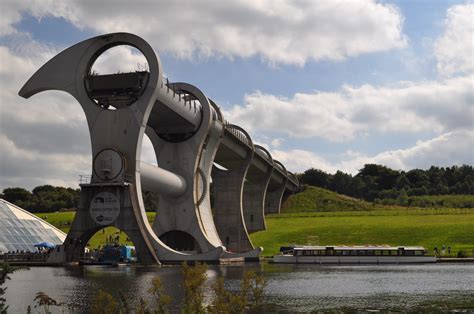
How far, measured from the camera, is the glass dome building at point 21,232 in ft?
231

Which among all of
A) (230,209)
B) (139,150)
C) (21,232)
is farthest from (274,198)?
(139,150)

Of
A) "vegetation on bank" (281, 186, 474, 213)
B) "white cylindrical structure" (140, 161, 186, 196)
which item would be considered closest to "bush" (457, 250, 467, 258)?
"white cylindrical structure" (140, 161, 186, 196)

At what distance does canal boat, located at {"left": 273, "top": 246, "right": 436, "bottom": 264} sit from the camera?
70188mm

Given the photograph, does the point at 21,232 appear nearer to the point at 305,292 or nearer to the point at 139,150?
the point at 139,150

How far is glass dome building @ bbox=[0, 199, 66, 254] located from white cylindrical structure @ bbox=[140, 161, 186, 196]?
19319mm

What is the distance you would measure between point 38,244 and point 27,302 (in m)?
49.0

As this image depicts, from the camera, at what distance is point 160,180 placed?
2472 inches

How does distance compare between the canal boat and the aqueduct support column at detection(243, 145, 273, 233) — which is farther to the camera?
the aqueduct support column at detection(243, 145, 273, 233)

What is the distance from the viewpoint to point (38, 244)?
71.8 metres

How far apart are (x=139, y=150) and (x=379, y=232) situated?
5144 centimetres

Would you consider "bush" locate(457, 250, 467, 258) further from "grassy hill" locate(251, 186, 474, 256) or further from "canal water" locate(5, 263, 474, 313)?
"canal water" locate(5, 263, 474, 313)

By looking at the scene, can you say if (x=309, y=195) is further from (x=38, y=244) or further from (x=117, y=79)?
(x=117, y=79)

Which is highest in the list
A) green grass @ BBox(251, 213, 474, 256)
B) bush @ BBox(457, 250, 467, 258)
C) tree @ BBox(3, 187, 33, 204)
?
tree @ BBox(3, 187, 33, 204)

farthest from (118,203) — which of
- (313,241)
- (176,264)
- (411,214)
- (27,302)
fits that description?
(411,214)
